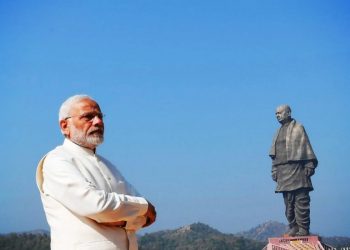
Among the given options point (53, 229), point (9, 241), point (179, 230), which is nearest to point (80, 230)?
point (53, 229)

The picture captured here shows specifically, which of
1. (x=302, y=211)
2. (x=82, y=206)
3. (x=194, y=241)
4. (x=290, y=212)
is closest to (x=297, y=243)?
(x=302, y=211)

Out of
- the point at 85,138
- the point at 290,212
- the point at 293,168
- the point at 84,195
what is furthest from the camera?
the point at 293,168

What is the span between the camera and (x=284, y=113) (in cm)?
1510

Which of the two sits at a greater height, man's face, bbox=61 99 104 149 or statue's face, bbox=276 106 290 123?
statue's face, bbox=276 106 290 123

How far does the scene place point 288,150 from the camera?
49.5 feet

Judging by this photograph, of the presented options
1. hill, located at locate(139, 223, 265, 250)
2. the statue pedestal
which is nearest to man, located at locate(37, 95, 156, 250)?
the statue pedestal

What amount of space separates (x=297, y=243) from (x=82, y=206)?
12.8m

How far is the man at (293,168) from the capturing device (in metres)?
14.7

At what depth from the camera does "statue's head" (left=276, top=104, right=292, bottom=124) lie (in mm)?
15109

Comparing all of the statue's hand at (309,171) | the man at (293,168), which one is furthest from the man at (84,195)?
the statue's hand at (309,171)

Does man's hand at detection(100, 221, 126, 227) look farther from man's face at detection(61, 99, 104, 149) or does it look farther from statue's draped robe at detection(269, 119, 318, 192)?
statue's draped robe at detection(269, 119, 318, 192)

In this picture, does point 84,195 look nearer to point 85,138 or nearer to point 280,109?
point 85,138

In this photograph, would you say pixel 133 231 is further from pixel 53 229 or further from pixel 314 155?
pixel 314 155

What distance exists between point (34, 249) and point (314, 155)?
2558cm
